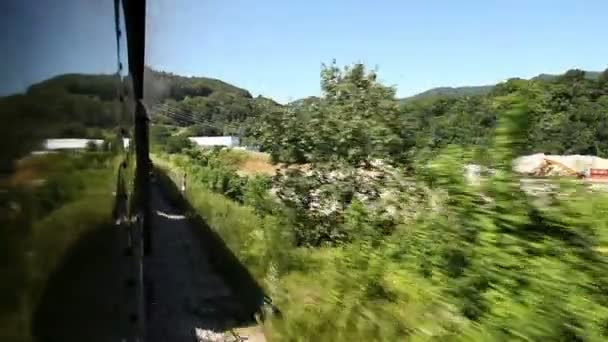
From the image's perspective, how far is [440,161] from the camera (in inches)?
117

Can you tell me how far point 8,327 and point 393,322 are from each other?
11.8ft

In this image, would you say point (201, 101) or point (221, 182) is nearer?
point (221, 182)

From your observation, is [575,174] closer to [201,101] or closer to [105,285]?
[105,285]

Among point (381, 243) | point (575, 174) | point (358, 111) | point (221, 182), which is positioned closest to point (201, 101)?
point (221, 182)

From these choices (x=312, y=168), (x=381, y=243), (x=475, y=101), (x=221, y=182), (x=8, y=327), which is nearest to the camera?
(x=8, y=327)

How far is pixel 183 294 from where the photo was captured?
12.7 m

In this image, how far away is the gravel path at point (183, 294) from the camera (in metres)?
9.70

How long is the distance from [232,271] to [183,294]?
1439mm

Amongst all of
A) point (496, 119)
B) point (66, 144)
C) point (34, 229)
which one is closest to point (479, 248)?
point (496, 119)

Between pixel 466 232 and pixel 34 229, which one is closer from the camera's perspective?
pixel 34 229

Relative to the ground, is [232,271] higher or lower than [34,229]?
lower

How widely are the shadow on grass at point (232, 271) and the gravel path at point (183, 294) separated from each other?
16cm

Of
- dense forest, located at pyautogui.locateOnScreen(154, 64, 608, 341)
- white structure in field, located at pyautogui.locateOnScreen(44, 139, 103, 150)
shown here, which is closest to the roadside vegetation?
white structure in field, located at pyautogui.locateOnScreen(44, 139, 103, 150)

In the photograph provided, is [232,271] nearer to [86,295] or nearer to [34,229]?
[86,295]
